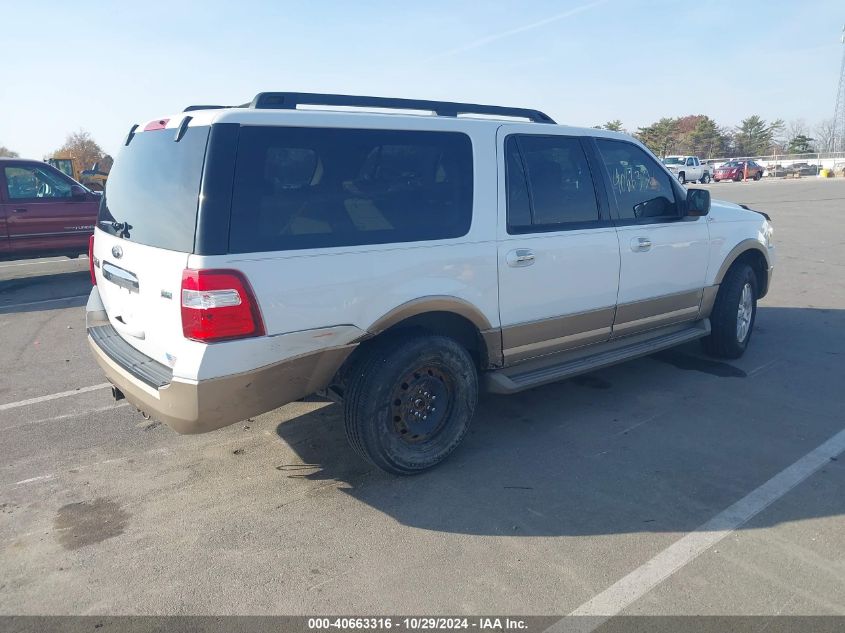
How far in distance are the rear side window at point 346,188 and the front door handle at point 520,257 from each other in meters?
0.37

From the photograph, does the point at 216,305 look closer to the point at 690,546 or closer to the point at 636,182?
the point at 690,546

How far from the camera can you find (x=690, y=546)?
3.08 metres

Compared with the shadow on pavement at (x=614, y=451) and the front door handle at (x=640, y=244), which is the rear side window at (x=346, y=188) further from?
the front door handle at (x=640, y=244)

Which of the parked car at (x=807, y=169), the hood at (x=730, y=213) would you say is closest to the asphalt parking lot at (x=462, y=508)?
the hood at (x=730, y=213)

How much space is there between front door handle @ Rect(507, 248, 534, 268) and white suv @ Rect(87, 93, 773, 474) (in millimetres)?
12

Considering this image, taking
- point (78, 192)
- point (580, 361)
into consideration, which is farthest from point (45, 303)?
point (580, 361)

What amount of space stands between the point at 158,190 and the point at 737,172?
49523 millimetres

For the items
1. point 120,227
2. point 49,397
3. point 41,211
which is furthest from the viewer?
point 41,211

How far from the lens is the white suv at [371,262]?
3.10m

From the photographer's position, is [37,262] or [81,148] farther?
[81,148]

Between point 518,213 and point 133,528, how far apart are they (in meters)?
2.85

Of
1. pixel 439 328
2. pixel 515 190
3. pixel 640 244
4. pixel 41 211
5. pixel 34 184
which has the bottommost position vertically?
pixel 439 328

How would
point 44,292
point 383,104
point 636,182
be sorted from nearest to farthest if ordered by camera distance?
point 383,104, point 636,182, point 44,292

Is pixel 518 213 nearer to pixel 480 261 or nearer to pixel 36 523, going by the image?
pixel 480 261
